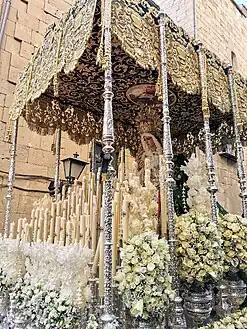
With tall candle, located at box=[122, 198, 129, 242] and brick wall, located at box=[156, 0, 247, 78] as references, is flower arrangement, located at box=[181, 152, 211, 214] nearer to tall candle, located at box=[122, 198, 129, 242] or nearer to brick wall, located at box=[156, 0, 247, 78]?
tall candle, located at box=[122, 198, 129, 242]

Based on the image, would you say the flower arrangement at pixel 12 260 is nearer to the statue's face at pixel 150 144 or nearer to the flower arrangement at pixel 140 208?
the flower arrangement at pixel 140 208

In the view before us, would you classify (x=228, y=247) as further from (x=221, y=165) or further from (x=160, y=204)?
(x=221, y=165)

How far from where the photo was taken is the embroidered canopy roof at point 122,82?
1.90 m

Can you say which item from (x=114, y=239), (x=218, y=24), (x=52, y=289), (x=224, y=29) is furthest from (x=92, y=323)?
(x=224, y=29)

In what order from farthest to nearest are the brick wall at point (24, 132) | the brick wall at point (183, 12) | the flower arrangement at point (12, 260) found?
the brick wall at point (183, 12) → the brick wall at point (24, 132) → the flower arrangement at point (12, 260)

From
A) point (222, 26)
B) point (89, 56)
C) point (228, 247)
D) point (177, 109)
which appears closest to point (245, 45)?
point (222, 26)

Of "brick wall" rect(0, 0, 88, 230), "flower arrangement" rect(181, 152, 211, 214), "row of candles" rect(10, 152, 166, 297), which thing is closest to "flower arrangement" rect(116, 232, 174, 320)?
"row of candles" rect(10, 152, 166, 297)

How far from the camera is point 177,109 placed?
10.4 ft

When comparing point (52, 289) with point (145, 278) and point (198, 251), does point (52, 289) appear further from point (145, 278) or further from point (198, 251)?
point (198, 251)

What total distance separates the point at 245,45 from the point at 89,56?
584 centimetres

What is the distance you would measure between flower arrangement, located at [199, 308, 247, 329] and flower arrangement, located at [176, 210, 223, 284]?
0.68 ft

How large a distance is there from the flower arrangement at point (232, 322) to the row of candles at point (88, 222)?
0.57 m

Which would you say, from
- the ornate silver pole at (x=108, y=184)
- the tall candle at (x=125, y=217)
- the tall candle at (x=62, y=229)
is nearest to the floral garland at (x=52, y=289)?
the ornate silver pole at (x=108, y=184)

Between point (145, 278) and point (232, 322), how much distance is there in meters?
0.71
